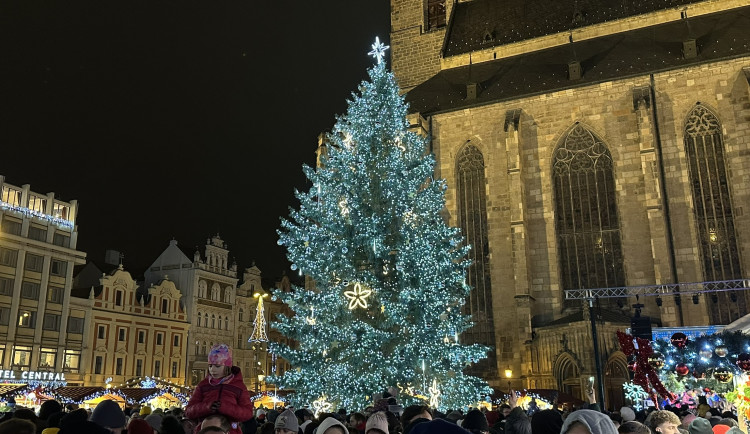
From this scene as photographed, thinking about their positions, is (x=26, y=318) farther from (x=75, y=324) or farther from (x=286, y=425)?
(x=286, y=425)

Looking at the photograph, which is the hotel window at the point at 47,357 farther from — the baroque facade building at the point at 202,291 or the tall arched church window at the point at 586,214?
the tall arched church window at the point at 586,214

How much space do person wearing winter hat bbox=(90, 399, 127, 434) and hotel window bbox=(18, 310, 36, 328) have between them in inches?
1389

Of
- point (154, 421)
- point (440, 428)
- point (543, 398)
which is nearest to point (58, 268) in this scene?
point (543, 398)

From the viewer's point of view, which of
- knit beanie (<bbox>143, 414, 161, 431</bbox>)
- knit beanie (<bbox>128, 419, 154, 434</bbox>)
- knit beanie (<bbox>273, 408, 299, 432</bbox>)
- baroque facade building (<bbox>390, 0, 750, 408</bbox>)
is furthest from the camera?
baroque facade building (<bbox>390, 0, 750, 408</bbox>)

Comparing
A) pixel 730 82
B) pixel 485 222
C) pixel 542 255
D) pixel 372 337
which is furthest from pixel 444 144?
pixel 372 337

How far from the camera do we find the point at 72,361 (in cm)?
3694

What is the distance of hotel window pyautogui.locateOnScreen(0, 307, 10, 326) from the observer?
34.4m

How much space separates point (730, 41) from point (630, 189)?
738cm

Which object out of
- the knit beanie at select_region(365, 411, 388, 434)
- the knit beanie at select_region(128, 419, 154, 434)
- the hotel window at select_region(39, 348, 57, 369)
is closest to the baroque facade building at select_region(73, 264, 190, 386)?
the hotel window at select_region(39, 348, 57, 369)

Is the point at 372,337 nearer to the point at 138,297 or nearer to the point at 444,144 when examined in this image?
the point at 444,144

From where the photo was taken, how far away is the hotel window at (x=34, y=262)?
120 ft

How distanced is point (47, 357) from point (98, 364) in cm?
310

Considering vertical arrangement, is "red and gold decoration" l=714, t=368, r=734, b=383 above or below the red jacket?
above

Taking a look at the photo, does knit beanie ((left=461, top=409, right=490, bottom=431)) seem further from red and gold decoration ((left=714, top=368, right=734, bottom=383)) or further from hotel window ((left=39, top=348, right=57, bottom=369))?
hotel window ((left=39, top=348, right=57, bottom=369))
